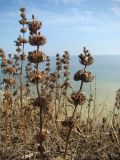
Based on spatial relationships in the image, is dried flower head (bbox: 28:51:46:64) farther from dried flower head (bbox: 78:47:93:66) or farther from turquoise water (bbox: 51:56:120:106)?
turquoise water (bbox: 51:56:120:106)

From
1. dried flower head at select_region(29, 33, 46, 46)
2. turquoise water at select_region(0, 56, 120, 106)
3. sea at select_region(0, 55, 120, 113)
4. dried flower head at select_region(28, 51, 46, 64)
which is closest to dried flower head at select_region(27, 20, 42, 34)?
dried flower head at select_region(29, 33, 46, 46)

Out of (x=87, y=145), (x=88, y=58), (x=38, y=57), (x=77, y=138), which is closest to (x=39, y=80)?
(x=38, y=57)

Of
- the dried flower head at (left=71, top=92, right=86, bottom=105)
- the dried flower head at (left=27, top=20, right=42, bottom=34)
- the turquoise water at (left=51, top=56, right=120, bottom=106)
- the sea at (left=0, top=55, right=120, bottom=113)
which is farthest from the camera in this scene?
the turquoise water at (left=51, top=56, right=120, bottom=106)

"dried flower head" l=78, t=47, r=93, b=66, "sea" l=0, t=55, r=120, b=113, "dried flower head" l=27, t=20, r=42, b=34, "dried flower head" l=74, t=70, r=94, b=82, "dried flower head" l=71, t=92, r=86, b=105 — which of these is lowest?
"sea" l=0, t=55, r=120, b=113

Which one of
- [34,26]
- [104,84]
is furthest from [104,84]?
[34,26]

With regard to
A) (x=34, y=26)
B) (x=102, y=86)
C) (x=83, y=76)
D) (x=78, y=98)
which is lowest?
(x=102, y=86)

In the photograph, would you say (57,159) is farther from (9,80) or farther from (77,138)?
(9,80)

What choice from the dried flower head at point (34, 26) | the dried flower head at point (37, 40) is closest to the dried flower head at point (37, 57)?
the dried flower head at point (37, 40)

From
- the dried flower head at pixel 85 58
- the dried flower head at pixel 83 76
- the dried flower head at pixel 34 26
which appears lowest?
the dried flower head at pixel 83 76

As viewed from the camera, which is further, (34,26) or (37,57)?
(34,26)

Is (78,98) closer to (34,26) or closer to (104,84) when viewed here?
(34,26)

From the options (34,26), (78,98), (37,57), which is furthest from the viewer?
(34,26)

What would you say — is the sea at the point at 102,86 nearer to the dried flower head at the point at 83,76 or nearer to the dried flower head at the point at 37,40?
the dried flower head at the point at 83,76

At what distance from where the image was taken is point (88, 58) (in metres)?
2.56
